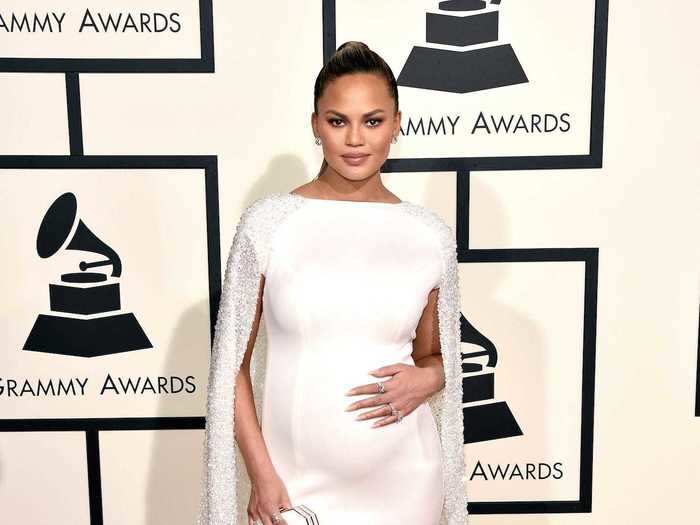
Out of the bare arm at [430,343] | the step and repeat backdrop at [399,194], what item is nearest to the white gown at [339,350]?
the bare arm at [430,343]

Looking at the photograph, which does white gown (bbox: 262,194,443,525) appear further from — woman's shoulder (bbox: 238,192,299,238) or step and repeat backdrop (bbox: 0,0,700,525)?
step and repeat backdrop (bbox: 0,0,700,525)

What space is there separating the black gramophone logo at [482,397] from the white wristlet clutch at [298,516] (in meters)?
0.89

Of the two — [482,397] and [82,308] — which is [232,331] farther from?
[482,397]

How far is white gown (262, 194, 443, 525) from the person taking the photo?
1.36m

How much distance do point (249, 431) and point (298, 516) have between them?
7.2 inches

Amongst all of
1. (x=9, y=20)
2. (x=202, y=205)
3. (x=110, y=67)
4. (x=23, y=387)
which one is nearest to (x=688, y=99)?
(x=202, y=205)

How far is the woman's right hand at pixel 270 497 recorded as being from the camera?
132cm

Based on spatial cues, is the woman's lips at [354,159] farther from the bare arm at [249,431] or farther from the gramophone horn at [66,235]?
the gramophone horn at [66,235]

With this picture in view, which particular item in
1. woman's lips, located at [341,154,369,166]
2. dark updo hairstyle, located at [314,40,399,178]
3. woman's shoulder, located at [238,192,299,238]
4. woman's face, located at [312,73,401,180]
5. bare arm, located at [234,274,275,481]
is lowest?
bare arm, located at [234,274,275,481]

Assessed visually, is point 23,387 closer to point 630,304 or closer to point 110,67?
point 110,67

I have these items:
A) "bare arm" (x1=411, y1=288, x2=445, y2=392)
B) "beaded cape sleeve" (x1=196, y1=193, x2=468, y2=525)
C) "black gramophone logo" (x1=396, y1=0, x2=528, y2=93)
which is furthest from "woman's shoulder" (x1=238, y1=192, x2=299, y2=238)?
"black gramophone logo" (x1=396, y1=0, x2=528, y2=93)

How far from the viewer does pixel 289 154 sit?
6.63ft

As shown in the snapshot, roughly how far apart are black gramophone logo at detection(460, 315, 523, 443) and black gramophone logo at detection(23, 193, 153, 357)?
3.09 feet

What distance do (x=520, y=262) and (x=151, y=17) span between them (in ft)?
4.06
